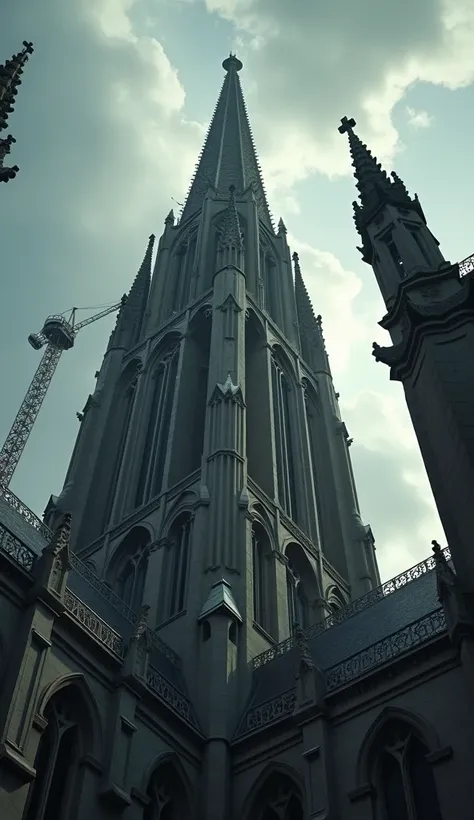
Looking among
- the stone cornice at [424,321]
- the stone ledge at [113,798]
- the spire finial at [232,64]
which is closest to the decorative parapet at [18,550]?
the stone ledge at [113,798]

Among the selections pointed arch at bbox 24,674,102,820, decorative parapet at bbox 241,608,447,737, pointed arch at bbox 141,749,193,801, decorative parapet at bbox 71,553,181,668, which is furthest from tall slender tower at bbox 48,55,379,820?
pointed arch at bbox 24,674,102,820

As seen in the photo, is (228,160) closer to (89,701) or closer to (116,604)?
(116,604)

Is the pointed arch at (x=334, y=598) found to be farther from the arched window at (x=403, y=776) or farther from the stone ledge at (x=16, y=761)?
the stone ledge at (x=16, y=761)

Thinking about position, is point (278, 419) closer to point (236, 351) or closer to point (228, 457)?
point (236, 351)

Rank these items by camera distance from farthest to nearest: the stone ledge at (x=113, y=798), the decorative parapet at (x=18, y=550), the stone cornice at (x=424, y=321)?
the stone cornice at (x=424, y=321) → the decorative parapet at (x=18, y=550) → the stone ledge at (x=113, y=798)

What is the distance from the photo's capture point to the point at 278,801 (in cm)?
1895

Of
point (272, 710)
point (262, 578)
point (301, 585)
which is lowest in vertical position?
point (272, 710)

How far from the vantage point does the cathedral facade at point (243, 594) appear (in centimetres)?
1650

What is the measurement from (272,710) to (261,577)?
8281 mm

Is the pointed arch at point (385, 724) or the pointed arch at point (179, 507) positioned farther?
the pointed arch at point (179, 507)

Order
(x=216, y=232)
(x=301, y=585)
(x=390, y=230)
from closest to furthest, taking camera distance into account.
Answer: (x=390, y=230)
(x=301, y=585)
(x=216, y=232)

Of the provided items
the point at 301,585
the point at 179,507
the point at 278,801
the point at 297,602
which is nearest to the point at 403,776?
the point at 278,801

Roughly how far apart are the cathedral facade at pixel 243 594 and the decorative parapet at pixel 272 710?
0.09 metres

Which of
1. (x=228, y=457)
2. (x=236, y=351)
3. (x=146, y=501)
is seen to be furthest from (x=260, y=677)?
(x=236, y=351)
